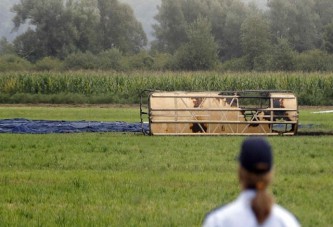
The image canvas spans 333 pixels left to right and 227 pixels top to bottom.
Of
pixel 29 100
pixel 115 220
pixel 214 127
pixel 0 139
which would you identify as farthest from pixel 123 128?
pixel 29 100

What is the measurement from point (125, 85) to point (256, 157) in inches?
1871

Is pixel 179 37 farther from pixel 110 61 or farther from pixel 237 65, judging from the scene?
pixel 237 65

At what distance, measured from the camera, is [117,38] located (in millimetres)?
101062

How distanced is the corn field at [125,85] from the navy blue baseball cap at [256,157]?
4431 centimetres

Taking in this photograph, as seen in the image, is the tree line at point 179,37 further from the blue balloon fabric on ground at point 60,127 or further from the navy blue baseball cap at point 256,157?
the navy blue baseball cap at point 256,157

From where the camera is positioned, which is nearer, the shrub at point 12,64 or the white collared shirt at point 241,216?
the white collared shirt at point 241,216

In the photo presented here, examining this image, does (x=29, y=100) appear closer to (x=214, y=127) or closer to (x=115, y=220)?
(x=214, y=127)

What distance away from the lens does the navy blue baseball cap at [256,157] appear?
3645mm

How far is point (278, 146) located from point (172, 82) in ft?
102

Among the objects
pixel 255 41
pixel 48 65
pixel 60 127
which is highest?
pixel 255 41

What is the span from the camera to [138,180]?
13.6m

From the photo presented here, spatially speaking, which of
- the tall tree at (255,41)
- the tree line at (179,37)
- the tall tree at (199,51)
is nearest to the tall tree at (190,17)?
the tree line at (179,37)

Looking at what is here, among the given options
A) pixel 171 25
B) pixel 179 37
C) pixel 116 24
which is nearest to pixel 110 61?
pixel 116 24

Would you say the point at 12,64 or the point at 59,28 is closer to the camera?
the point at 12,64
